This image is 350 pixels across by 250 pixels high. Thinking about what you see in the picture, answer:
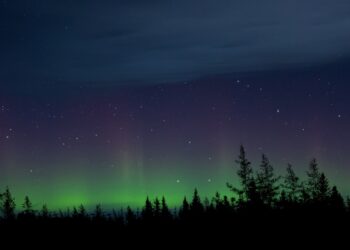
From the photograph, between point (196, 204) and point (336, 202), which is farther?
point (196, 204)

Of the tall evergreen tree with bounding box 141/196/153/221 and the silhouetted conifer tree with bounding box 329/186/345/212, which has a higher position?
the tall evergreen tree with bounding box 141/196/153/221

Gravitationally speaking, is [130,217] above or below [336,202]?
above

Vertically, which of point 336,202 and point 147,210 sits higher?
point 147,210

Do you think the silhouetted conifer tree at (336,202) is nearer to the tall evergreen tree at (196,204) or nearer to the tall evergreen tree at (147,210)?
the tall evergreen tree at (196,204)

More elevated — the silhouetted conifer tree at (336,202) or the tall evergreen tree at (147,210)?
the tall evergreen tree at (147,210)

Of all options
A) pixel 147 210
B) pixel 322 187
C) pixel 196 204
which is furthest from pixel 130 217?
pixel 322 187

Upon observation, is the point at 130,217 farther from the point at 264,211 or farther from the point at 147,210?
the point at 264,211

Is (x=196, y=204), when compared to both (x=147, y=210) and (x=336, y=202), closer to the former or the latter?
(x=147, y=210)

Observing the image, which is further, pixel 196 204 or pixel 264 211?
pixel 196 204

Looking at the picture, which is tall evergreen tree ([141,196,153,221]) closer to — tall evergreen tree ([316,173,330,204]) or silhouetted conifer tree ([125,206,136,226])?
silhouetted conifer tree ([125,206,136,226])

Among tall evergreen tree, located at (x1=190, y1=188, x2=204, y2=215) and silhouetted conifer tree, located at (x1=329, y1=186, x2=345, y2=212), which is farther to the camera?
tall evergreen tree, located at (x1=190, y1=188, x2=204, y2=215)

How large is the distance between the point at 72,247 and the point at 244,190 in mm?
21390

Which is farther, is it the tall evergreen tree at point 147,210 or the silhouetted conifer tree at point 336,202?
the tall evergreen tree at point 147,210

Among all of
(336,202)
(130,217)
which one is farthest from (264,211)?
(130,217)
